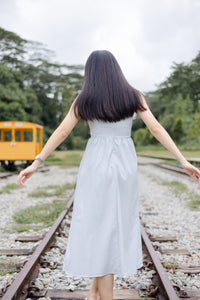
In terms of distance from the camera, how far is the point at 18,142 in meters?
13.9

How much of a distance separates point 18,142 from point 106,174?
12440 millimetres

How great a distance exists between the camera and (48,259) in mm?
3344

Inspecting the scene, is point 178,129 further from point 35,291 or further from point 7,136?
point 35,291

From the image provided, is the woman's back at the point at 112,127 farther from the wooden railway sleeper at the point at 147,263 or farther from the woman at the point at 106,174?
the wooden railway sleeper at the point at 147,263

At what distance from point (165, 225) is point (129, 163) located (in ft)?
10.6

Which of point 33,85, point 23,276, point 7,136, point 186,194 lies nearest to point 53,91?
point 33,85

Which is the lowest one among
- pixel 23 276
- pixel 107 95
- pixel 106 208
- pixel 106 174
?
pixel 23 276

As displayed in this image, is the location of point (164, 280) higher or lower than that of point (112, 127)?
lower

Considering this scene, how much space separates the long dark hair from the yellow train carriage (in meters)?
12.0

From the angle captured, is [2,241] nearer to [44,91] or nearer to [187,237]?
[187,237]

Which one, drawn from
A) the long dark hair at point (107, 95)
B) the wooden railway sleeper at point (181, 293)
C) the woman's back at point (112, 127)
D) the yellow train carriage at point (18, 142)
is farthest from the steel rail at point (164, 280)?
the yellow train carriage at point (18, 142)

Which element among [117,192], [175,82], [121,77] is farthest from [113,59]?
[175,82]

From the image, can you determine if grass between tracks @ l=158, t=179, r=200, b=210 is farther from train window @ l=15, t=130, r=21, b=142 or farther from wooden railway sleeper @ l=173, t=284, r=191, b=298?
train window @ l=15, t=130, r=21, b=142

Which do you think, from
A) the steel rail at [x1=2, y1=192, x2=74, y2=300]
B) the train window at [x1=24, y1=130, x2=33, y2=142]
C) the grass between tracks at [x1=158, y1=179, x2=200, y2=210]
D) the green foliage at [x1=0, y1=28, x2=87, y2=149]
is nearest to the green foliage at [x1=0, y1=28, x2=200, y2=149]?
the green foliage at [x1=0, y1=28, x2=87, y2=149]
